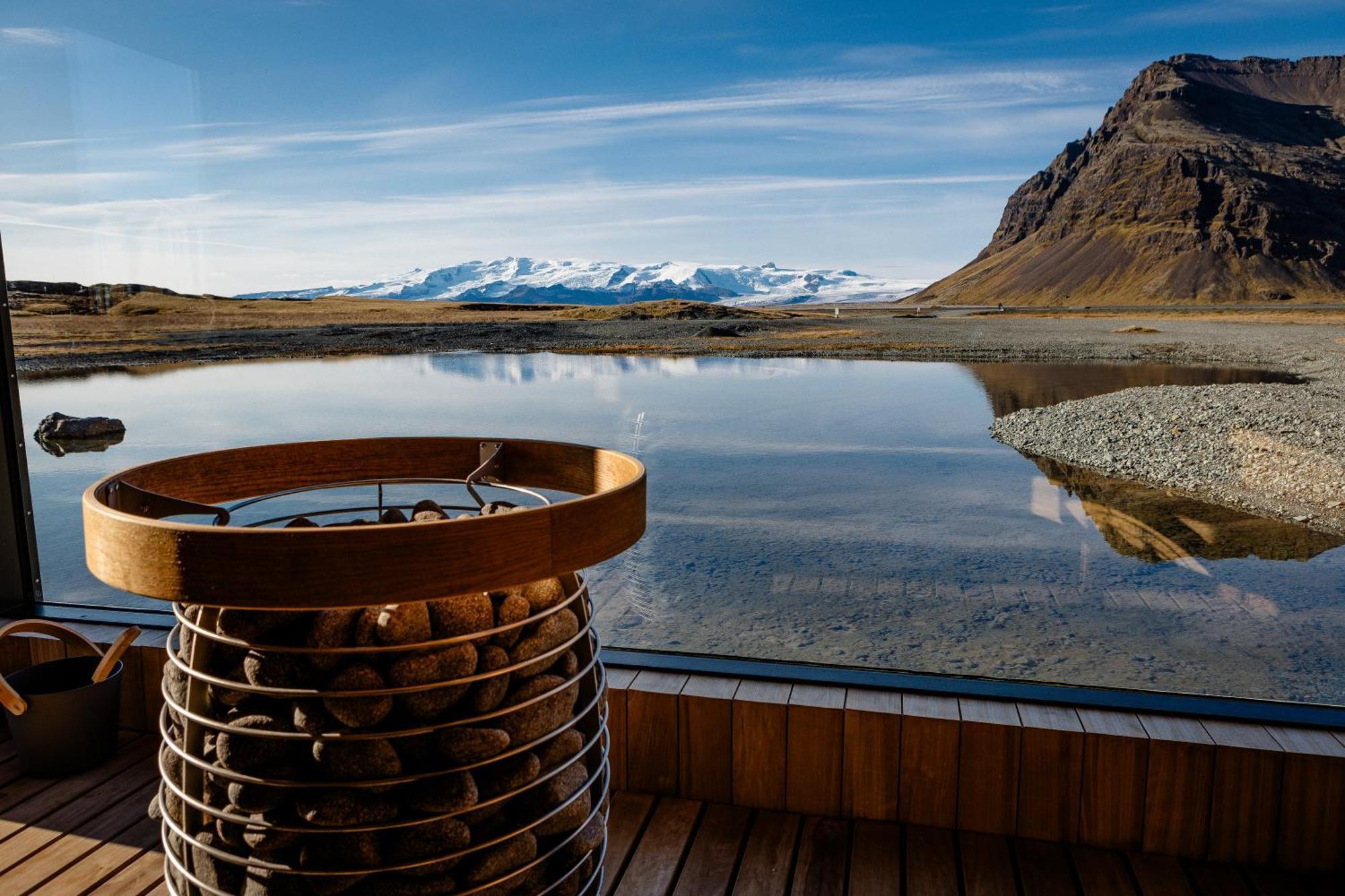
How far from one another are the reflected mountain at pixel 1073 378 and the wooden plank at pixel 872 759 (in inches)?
56.0

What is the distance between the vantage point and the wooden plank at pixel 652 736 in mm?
1763

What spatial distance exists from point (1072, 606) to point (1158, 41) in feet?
4.26

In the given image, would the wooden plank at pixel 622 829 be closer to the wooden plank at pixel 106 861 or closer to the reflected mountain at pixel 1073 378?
the wooden plank at pixel 106 861

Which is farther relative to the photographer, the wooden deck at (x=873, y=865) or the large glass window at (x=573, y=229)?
the large glass window at (x=573, y=229)

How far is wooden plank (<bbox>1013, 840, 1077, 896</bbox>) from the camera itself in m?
1.48

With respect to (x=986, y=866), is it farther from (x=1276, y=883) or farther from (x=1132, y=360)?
(x=1132, y=360)

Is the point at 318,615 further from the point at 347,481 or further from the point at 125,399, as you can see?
the point at 125,399

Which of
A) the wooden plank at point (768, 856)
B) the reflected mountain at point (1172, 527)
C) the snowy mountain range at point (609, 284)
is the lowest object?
the wooden plank at point (768, 856)

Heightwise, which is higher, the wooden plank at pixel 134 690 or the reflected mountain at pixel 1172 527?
the reflected mountain at pixel 1172 527

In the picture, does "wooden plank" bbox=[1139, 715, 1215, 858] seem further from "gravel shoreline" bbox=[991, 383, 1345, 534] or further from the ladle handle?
the ladle handle

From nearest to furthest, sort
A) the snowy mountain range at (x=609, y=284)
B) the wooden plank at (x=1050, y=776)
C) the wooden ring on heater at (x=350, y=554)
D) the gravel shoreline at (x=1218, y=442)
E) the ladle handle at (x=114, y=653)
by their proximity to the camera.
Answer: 1. the wooden ring on heater at (x=350, y=554)
2. the wooden plank at (x=1050, y=776)
3. the ladle handle at (x=114, y=653)
4. the gravel shoreline at (x=1218, y=442)
5. the snowy mountain range at (x=609, y=284)

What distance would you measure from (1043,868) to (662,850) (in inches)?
25.7

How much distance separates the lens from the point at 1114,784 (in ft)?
5.10

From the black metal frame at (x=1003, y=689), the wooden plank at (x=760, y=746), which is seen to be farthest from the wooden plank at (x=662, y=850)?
the black metal frame at (x=1003, y=689)
